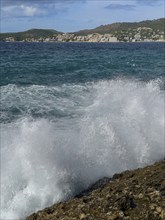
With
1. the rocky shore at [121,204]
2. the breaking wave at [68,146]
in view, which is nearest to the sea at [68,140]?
the breaking wave at [68,146]

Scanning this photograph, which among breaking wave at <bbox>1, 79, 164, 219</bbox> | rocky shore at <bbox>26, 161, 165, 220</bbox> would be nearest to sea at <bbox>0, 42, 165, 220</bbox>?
breaking wave at <bbox>1, 79, 164, 219</bbox>

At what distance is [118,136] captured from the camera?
40.1 feet

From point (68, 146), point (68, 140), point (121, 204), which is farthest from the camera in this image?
point (68, 140)

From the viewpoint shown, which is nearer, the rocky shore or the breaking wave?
the rocky shore

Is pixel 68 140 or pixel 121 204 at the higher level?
pixel 121 204

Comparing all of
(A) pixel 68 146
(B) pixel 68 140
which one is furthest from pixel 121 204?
(B) pixel 68 140

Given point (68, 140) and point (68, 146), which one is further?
point (68, 140)

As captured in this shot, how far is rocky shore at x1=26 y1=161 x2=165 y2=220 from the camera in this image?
5.85 meters

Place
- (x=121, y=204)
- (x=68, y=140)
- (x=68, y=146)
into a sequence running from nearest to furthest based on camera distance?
1. (x=121, y=204)
2. (x=68, y=146)
3. (x=68, y=140)

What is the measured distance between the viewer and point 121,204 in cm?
604

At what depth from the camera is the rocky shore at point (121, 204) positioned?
5.85 m

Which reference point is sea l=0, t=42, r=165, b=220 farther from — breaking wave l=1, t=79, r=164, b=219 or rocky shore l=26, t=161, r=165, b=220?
rocky shore l=26, t=161, r=165, b=220

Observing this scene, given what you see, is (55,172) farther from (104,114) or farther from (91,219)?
(104,114)

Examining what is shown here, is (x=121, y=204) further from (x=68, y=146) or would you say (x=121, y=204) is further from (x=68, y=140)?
(x=68, y=140)
